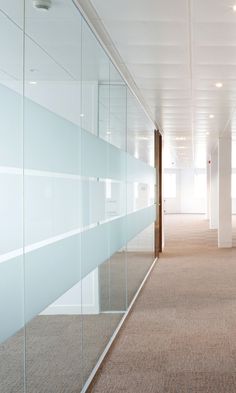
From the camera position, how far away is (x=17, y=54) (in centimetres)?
223

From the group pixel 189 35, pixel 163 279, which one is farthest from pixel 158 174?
pixel 189 35

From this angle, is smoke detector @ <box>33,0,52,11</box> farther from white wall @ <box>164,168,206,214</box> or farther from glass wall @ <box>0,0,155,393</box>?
white wall @ <box>164,168,206,214</box>

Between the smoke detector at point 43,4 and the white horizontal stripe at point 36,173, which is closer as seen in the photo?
the white horizontal stripe at point 36,173

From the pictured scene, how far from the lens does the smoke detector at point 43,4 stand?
286cm

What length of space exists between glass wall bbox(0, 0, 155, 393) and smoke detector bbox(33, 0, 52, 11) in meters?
0.04

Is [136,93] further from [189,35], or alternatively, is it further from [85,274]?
[85,274]

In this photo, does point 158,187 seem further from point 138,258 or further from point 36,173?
point 36,173

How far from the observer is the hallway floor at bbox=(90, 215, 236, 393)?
12.5 ft

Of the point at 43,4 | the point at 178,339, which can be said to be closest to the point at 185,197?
the point at 178,339

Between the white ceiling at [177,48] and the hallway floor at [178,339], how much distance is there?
9.86 feet

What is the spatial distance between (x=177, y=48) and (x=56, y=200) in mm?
2769

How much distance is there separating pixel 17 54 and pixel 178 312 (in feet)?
14.9

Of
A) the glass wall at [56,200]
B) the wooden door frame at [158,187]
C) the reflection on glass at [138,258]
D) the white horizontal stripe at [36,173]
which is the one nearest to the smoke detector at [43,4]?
the glass wall at [56,200]

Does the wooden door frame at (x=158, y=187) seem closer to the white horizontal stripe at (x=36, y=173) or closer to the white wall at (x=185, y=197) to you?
the white horizontal stripe at (x=36, y=173)
